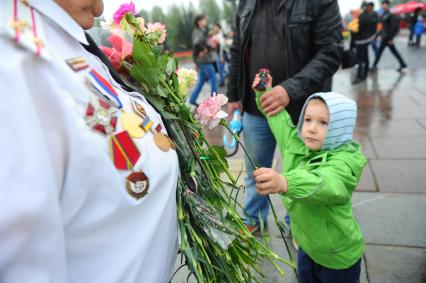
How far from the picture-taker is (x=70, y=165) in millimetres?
747

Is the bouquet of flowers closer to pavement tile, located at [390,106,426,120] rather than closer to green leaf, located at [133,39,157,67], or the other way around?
green leaf, located at [133,39,157,67]

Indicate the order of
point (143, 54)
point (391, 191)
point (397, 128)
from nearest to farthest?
point (143, 54)
point (391, 191)
point (397, 128)

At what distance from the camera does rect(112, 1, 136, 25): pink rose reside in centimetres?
138

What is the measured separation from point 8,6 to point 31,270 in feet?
1.64

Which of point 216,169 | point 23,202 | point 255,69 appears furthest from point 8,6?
point 255,69

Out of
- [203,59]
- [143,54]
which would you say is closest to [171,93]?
[143,54]

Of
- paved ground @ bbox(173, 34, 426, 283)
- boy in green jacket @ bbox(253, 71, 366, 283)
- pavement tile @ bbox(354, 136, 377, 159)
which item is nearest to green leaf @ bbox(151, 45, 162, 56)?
boy in green jacket @ bbox(253, 71, 366, 283)

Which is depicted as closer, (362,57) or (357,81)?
(357,81)

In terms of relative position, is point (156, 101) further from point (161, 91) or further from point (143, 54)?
point (143, 54)

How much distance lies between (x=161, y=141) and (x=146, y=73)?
299mm

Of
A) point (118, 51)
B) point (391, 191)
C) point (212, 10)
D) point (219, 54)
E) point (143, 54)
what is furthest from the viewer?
point (212, 10)

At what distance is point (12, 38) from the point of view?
0.68 metres

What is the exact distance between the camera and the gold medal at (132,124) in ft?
2.94

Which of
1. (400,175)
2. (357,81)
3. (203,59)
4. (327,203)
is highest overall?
(327,203)
